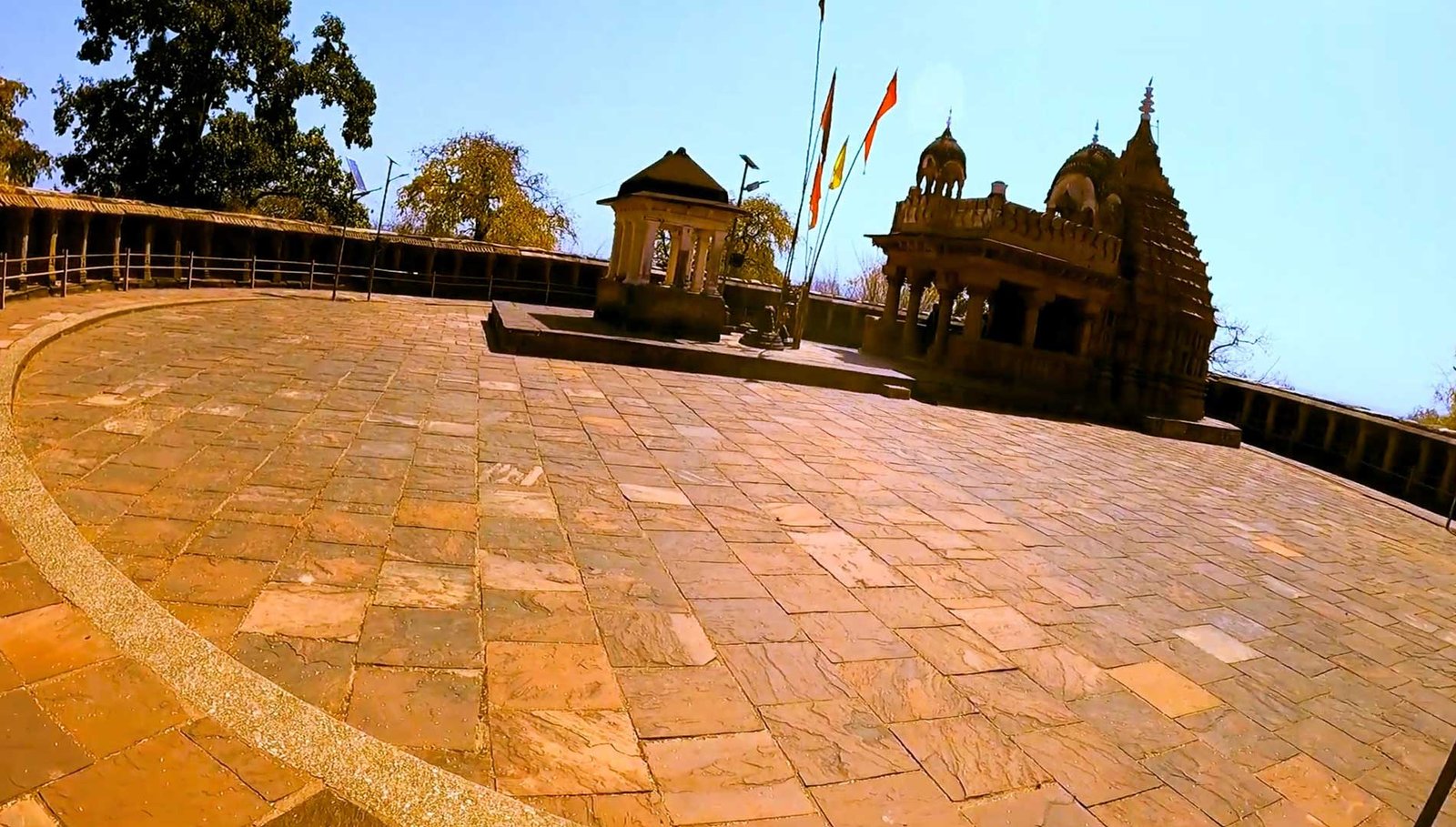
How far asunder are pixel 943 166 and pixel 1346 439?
33.8 feet

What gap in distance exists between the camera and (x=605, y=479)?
545 centimetres

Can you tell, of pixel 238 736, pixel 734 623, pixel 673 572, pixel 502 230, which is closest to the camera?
pixel 238 736

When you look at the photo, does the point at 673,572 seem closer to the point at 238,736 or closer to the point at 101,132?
the point at 238,736

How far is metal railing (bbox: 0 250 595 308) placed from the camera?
412 inches

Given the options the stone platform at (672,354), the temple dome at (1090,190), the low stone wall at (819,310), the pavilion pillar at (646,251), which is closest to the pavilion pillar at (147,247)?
Result: the stone platform at (672,354)

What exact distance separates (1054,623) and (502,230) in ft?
94.9

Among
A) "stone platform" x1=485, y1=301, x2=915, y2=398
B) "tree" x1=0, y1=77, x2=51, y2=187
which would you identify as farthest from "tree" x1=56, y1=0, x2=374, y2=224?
"stone platform" x1=485, y1=301, x2=915, y2=398

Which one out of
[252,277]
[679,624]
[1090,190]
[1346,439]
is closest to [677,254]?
[252,277]

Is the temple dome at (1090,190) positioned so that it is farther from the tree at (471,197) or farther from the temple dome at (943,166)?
the tree at (471,197)

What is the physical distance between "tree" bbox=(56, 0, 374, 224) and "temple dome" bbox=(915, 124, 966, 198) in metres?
16.2

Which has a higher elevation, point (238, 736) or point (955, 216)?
point (955, 216)

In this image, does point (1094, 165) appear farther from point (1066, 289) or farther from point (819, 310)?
point (819, 310)

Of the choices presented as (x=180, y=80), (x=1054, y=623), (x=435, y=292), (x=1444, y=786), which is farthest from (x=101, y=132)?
(x=1444, y=786)

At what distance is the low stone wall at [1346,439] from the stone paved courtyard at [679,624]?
9175 mm
